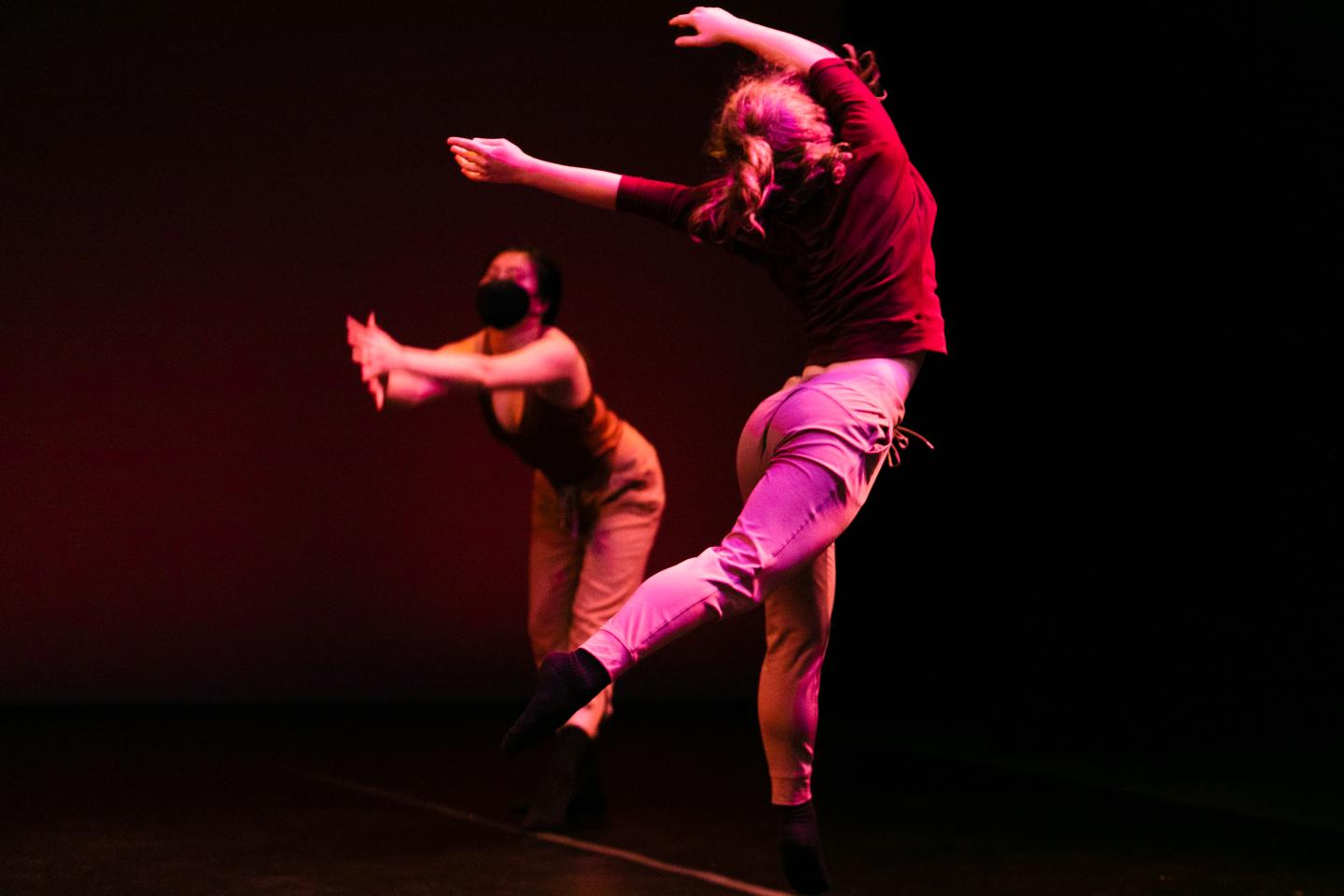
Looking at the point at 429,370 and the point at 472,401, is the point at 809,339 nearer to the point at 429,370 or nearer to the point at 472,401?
the point at 429,370

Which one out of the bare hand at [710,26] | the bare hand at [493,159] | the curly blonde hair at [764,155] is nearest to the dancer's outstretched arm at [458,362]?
the bare hand at [493,159]

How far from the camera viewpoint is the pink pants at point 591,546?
12.5 feet

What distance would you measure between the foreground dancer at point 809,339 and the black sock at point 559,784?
1441 mm

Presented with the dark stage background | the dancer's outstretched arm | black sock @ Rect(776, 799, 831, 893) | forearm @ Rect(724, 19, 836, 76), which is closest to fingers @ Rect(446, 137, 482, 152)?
the dancer's outstretched arm

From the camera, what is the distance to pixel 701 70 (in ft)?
19.1

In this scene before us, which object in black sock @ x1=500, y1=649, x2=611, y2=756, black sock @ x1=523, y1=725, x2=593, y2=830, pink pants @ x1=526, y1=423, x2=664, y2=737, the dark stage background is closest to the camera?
black sock @ x1=500, y1=649, x2=611, y2=756

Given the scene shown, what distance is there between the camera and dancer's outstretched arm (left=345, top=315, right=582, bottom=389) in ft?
7.19

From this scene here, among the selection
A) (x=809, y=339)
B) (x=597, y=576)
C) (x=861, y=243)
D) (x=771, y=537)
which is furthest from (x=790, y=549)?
(x=597, y=576)

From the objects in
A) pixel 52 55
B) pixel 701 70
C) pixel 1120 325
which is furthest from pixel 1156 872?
pixel 52 55

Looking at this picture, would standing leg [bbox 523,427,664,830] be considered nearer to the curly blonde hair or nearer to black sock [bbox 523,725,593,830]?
black sock [bbox 523,725,593,830]

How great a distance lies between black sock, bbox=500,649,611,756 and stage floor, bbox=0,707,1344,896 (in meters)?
1.21

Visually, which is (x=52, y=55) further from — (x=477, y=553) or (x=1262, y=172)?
(x=1262, y=172)

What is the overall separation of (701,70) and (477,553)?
2012 mm

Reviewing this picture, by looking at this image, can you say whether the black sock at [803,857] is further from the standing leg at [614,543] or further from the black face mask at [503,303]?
the standing leg at [614,543]
